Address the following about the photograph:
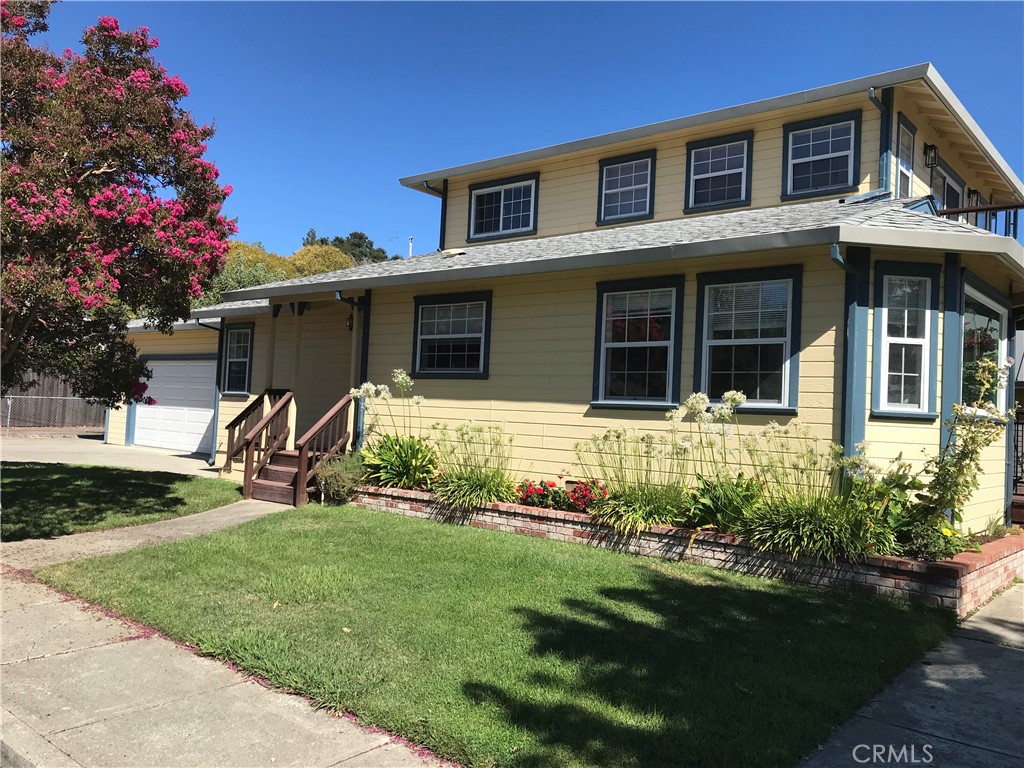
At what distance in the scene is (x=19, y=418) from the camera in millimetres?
24766

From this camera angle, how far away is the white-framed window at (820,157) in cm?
1005

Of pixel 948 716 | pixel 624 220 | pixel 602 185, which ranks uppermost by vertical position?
pixel 602 185

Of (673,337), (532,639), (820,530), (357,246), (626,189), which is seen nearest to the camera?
(532,639)

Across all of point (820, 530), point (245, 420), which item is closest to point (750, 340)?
point (820, 530)

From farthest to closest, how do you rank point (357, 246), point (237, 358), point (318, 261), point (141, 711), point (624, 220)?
point (357, 246) < point (318, 261) < point (237, 358) < point (624, 220) < point (141, 711)

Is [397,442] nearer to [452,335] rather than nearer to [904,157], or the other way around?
[452,335]

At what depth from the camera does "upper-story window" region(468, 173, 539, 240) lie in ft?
43.8

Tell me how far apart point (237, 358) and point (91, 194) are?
28.0 ft

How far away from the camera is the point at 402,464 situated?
33.6 feet

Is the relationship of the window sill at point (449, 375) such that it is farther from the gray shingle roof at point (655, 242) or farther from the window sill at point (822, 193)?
the window sill at point (822, 193)

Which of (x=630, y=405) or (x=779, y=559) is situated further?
(x=630, y=405)

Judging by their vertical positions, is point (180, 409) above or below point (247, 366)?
below

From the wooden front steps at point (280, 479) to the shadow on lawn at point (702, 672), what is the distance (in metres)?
6.00

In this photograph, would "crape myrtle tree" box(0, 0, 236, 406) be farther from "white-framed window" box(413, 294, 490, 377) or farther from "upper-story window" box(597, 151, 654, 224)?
"upper-story window" box(597, 151, 654, 224)
